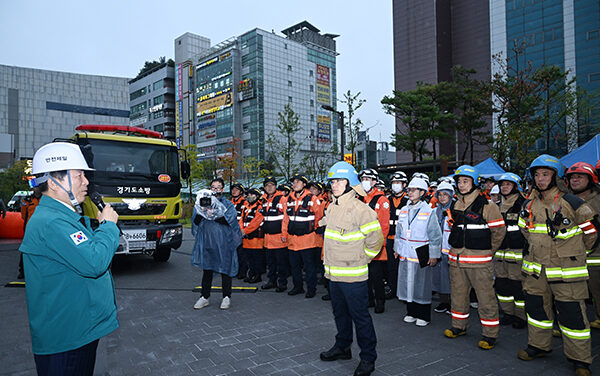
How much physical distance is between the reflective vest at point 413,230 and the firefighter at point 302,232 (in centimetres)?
191

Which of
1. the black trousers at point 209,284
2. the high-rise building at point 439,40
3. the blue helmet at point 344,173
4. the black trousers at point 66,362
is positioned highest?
the high-rise building at point 439,40

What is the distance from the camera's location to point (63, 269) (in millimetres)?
2289

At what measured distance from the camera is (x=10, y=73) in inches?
3733

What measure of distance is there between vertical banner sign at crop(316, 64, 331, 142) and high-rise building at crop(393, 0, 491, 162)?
22739 mm

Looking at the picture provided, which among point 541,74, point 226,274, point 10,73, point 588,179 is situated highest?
point 10,73

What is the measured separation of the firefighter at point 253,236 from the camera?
808cm

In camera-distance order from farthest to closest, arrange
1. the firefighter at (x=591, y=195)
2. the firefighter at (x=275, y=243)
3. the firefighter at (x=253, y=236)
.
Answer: the firefighter at (x=253, y=236) < the firefighter at (x=275, y=243) < the firefighter at (x=591, y=195)

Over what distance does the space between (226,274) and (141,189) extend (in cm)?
362

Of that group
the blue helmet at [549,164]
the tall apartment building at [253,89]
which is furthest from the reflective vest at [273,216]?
the tall apartment building at [253,89]

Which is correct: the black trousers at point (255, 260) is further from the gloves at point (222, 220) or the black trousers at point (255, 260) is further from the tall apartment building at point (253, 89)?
the tall apartment building at point (253, 89)

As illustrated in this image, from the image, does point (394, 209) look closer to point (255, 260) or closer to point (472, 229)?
point (472, 229)

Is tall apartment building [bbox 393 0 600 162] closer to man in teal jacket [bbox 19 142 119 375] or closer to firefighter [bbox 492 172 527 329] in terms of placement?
firefighter [bbox 492 172 527 329]

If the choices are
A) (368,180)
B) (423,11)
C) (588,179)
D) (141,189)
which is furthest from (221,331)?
(423,11)

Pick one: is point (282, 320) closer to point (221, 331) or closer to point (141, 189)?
point (221, 331)
